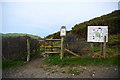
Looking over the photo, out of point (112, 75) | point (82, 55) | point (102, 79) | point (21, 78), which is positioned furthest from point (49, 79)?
point (82, 55)

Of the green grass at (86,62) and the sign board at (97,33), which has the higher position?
the sign board at (97,33)

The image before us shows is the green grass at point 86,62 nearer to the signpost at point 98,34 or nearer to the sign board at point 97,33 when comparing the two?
the signpost at point 98,34

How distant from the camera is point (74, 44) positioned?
7691mm

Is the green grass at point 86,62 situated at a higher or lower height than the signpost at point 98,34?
lower

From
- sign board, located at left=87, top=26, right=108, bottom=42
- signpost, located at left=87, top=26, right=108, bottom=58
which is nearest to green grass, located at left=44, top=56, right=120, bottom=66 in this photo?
signpost, located at left=87, top=26, right=108, bottom=58

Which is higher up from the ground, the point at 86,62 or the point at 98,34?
the point at 98,34

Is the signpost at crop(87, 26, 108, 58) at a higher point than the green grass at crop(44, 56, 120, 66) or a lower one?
higher

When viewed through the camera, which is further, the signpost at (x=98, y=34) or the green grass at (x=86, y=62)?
the signpost at (x=98, y=34)

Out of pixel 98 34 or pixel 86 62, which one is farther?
pixel 98 34

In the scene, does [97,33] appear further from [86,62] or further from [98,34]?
[86,62]

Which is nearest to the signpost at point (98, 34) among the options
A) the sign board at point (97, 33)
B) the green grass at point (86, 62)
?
the sign board at point (97, 33)

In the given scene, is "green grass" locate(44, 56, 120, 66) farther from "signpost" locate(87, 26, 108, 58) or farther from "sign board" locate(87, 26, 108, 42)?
"sign board" locate(87, 26, 108, 42)

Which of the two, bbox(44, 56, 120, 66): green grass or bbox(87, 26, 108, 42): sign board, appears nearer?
bbox(44, 56, 120, 66): green grass

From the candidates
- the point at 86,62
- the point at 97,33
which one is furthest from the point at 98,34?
the point at 86,62
